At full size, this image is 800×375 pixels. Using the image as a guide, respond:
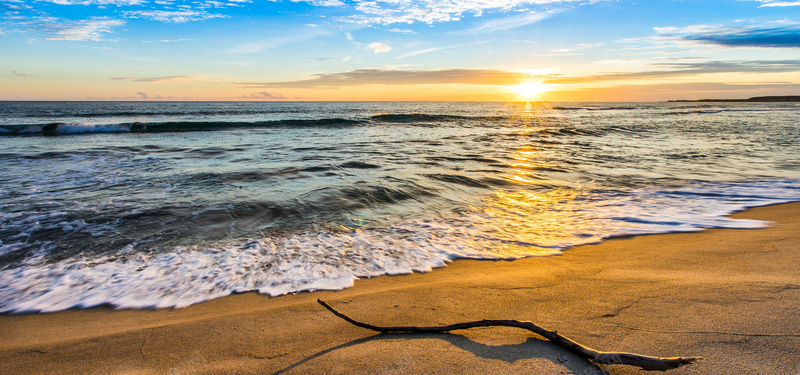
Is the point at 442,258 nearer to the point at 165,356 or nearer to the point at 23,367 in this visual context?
the point at 165,356

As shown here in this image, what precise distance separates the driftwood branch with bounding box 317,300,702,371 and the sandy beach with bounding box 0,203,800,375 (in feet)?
0.13

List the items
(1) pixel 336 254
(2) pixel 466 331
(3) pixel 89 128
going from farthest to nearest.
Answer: (3) pixel 89 128 → (1) pixel 336 254 → (2) pixel 466 331

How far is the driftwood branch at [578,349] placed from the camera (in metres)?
1.62

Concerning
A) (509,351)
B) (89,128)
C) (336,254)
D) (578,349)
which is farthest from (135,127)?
(578,349)

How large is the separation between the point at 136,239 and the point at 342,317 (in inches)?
133

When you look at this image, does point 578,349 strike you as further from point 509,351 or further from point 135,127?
point 135,127

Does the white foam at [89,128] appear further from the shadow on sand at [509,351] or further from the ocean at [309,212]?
the shadow on sand at [509,351]

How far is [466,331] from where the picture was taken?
2174 mm

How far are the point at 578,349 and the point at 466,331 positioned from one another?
0.62m

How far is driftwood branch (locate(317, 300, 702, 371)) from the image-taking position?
5.33ft

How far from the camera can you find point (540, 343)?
1.99 meters

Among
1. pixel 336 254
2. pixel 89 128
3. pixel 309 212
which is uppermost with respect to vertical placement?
pixel 89 128

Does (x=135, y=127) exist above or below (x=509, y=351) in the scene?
above

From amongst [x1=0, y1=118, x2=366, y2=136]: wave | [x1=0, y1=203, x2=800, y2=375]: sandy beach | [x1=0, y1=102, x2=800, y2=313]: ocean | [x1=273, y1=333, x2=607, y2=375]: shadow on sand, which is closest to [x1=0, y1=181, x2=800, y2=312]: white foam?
[x1=0, y1=102, x2=800, y2=313]: ocean
